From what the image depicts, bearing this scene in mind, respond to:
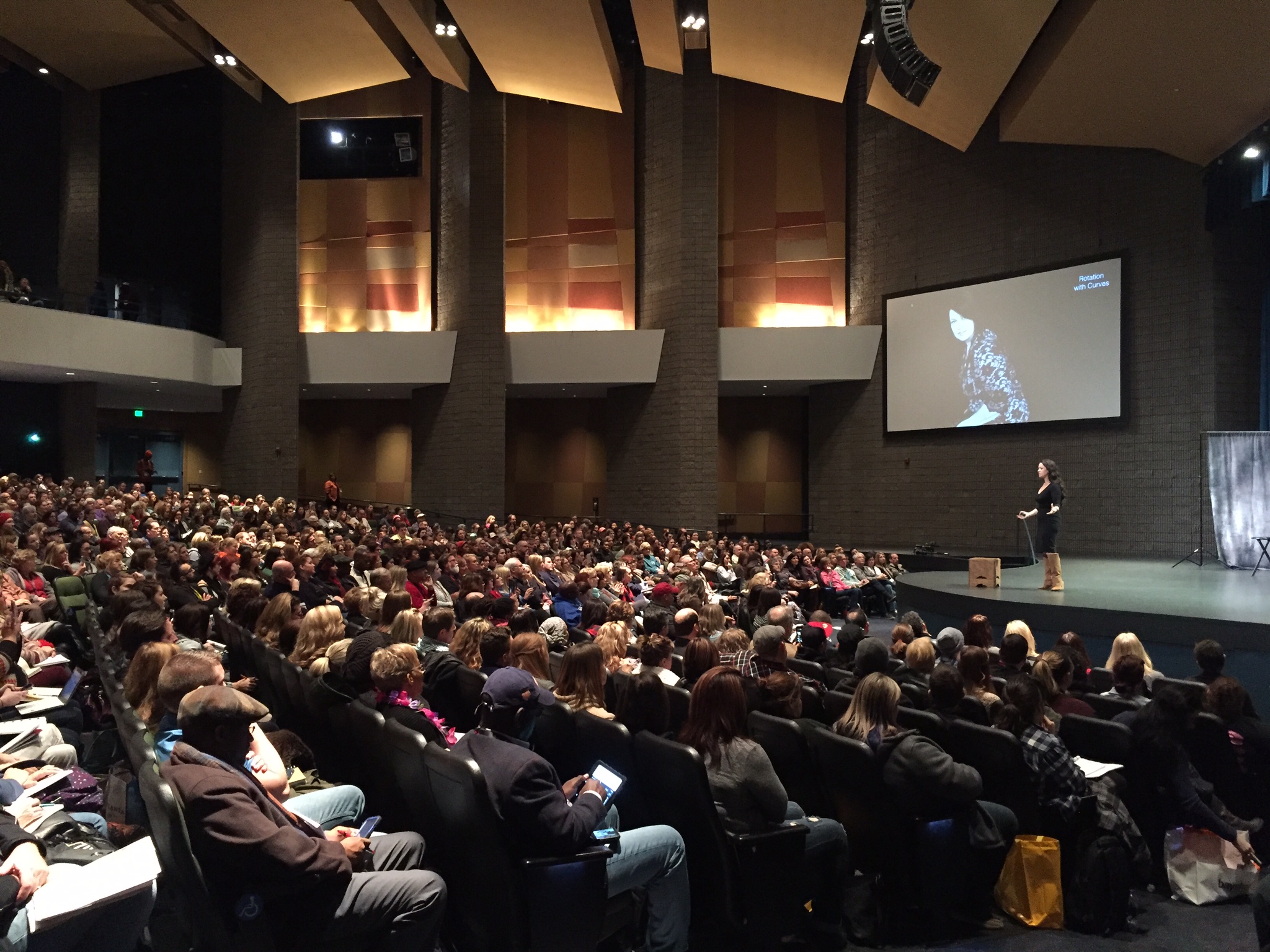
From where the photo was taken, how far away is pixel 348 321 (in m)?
20.0

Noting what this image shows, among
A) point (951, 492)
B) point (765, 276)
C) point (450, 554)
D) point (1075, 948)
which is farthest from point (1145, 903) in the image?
point (765, 276)

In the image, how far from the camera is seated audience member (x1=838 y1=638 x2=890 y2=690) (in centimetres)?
437

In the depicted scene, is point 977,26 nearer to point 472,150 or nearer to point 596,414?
point 472,150

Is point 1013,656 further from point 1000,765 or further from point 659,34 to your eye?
point 659,34

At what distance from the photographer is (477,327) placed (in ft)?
60.9

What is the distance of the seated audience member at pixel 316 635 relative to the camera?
434cm

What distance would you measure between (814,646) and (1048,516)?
192 inches

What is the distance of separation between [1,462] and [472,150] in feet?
36.2

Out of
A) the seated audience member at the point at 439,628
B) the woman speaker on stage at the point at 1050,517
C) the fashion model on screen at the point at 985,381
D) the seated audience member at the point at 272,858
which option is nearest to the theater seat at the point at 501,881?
the seated audience member at the point at 272,858

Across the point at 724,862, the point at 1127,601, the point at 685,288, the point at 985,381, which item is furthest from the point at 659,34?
the point at 724,862

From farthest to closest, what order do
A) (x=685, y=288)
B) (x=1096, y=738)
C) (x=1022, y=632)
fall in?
(x=685, y=288), (x=1022, y=632), (x=1096, y=738)

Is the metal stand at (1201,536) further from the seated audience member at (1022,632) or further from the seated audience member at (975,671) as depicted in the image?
the seated audience member at (975,671)

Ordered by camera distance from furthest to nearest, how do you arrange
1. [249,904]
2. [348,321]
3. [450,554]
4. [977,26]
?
[348,321] → [977,26] → [450,554] → [249,904]

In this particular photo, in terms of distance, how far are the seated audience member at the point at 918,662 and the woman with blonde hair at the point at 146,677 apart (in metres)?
3.23
